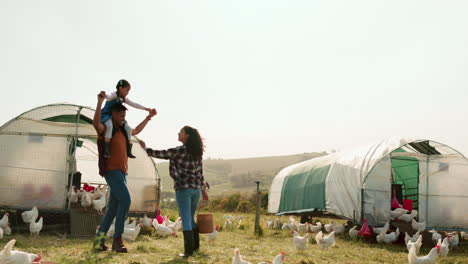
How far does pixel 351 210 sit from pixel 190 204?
746 cm

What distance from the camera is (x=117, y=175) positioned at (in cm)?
546

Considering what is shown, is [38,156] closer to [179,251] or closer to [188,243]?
[179,251]

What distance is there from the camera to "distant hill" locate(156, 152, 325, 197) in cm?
6381

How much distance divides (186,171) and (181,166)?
9 centimetres

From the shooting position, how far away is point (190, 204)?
5863mm

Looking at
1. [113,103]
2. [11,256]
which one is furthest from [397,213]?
[11,256]

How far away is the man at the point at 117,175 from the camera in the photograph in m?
5.43

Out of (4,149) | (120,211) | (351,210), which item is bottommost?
(351,210)

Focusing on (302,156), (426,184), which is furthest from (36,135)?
(302,156)

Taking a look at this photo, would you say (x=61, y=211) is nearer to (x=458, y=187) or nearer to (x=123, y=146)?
(x=123, y=146)

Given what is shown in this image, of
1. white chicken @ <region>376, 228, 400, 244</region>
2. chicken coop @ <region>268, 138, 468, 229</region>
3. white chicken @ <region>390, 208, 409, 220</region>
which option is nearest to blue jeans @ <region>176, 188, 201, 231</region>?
white chicken @ <region>376, 228, 400, 244</region>

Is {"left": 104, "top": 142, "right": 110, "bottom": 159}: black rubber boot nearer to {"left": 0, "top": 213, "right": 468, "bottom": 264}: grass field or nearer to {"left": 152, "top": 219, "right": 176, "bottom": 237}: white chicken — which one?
{"left": 0, "top": 213, "right": 468, "bottom": 264}: grass field

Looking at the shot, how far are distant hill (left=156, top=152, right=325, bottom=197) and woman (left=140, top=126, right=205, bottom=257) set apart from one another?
2157 inches

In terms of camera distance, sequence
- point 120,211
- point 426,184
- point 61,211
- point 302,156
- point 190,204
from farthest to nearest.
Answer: point 302,156
point 426,184
point 61,211
point 190,204
point 120,211
